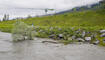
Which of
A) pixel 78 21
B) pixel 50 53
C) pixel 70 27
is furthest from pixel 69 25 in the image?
pixel 50 53

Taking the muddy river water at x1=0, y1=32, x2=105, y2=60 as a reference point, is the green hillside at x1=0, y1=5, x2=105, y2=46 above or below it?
above

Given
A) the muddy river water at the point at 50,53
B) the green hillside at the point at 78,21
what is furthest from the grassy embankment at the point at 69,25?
the muddy river water at the point at 50,53

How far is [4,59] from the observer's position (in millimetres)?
10531

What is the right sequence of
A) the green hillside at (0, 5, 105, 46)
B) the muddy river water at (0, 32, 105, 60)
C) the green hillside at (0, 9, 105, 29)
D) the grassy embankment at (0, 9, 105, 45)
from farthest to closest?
the green hillside at (0, 9, 105, 29), the grassy embankment at (0, 9, 105, 45), the green hillside at (0, 5, 105, 46), the muddy river water at (0, 32, 105, 60)

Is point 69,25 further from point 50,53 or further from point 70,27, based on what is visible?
point 50,53

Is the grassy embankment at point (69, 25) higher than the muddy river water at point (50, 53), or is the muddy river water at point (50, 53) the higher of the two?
the grassy embankment at point (69, 25)

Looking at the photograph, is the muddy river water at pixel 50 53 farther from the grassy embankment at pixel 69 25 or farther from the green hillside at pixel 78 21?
the green hillside at pixel 78 21

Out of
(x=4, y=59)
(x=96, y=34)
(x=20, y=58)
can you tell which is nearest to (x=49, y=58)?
(x=20, y=58)

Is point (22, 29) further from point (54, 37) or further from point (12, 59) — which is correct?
point (12, 59)

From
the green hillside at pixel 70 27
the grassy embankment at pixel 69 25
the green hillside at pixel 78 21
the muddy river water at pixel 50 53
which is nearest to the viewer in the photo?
the muddy river water at pixel 50 53

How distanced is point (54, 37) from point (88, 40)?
6531mm

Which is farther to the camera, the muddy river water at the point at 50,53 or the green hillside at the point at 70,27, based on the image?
the green hillside at the point at 70,27

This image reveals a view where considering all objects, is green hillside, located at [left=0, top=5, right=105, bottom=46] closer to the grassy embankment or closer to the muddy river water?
the grassy embankment

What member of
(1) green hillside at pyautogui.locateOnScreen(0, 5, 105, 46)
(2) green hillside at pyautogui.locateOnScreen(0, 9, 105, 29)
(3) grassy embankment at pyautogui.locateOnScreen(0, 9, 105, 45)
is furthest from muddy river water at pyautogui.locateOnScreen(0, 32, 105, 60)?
(2) green hillside at pyautogui.locateOnScreen(0, 9, 105, 29)
